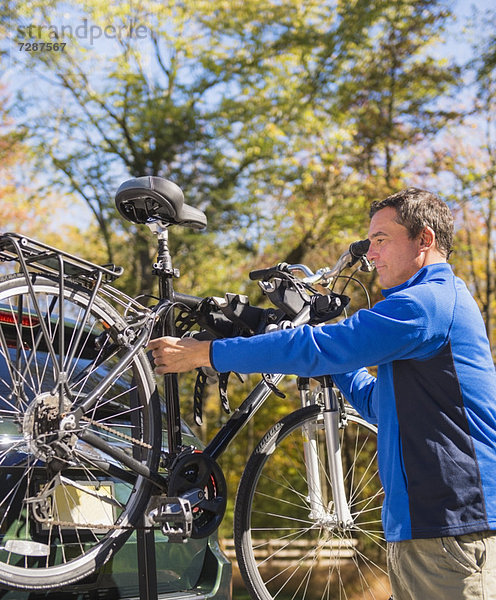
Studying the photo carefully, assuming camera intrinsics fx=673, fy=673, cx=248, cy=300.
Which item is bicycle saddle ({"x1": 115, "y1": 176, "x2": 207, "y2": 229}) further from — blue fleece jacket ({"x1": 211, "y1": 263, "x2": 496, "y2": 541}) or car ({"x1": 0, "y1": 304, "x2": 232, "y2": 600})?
blue fleece jacket ({"x1": 211, "y1": 263, "x2": 496, "y2": 541})

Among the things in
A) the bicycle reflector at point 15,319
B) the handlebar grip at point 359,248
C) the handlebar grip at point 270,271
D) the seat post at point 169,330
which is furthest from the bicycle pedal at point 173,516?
the handlebar grip at point 359,248

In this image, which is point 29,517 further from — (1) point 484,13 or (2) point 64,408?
(1) point 484,13

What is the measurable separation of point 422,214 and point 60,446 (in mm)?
1352

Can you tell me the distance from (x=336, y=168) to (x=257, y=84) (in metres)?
1.73

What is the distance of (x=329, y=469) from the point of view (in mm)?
2566

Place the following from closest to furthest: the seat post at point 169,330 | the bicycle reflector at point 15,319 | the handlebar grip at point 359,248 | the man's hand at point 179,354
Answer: the man's hand at point 179,354, the bicycle reflector at point 15,319, the seat post at point 169,330, the handlebar grip at point 359,248

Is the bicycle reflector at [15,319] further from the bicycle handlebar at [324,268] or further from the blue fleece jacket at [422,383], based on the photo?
the bicycle handlebar at [324,268]

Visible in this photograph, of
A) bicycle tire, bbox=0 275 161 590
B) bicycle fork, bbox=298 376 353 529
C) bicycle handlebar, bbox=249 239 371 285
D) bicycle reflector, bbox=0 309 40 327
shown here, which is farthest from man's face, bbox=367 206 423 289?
bicycle reflector, bbox=0 309 40 327

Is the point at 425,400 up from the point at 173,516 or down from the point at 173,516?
up

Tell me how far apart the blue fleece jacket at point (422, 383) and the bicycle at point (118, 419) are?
1.38 feet

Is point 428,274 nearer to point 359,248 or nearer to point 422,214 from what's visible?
point 422,214

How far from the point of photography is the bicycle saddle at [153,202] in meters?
2.35

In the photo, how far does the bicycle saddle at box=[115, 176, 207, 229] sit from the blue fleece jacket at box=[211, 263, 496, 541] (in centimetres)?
58

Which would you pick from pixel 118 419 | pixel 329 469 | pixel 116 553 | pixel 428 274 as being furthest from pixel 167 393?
pixel 428 274
